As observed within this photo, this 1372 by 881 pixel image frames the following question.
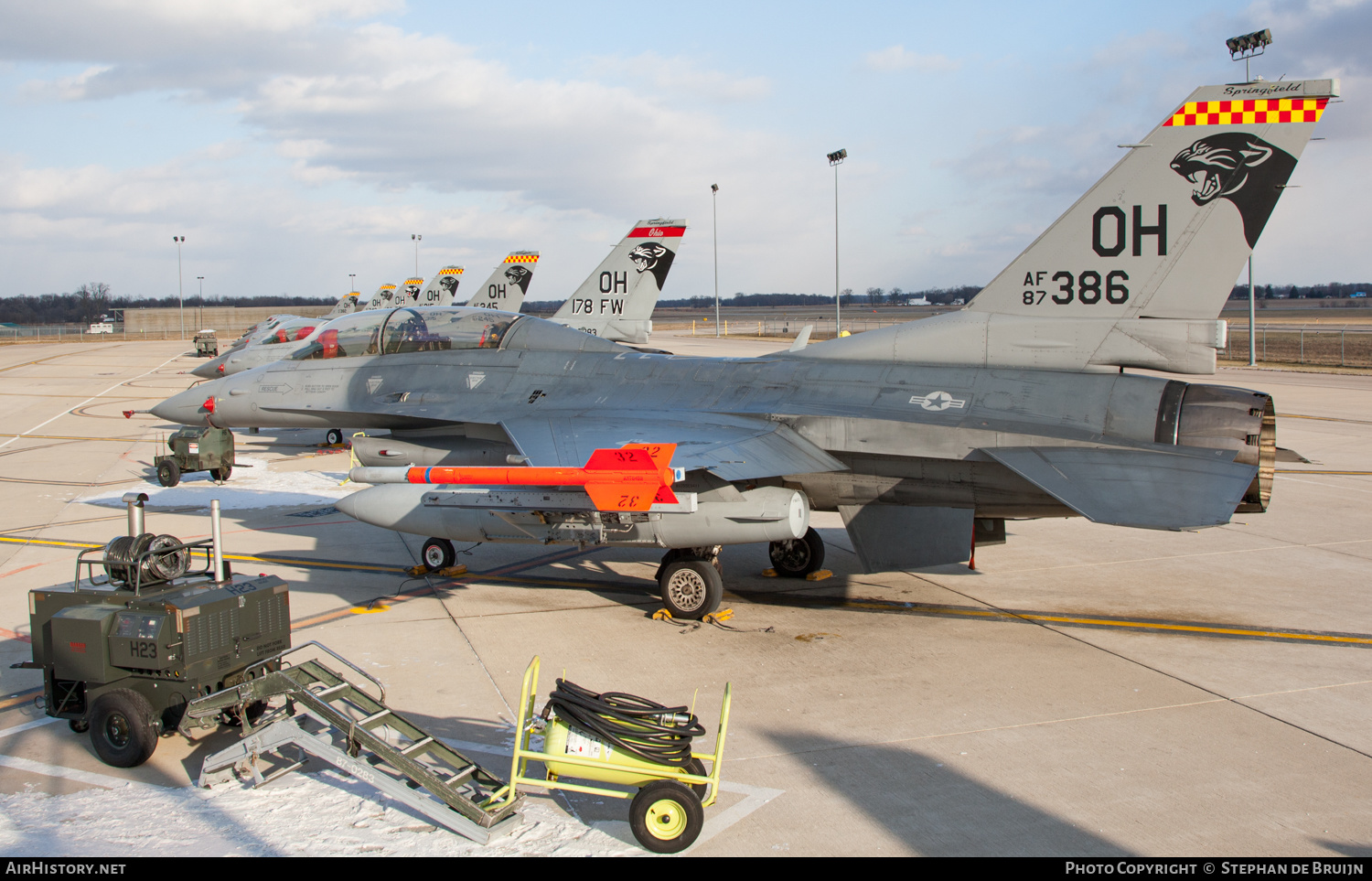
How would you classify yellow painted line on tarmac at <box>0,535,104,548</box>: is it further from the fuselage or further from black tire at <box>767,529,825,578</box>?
black tire at <box>767,529,825,578</box>

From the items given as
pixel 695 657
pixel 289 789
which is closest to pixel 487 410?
pixel 695 657

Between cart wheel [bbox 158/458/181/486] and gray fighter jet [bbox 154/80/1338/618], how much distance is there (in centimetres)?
872

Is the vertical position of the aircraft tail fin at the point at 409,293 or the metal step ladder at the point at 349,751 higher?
the aircraft tail fin at the point at 409,293

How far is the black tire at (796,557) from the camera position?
1165cm

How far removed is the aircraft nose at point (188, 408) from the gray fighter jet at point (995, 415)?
6300 millimetres

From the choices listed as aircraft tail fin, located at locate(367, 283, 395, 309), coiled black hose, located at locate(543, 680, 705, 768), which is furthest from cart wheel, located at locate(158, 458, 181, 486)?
aircraft tail fin, located at locate(367, 283, 395, 309)

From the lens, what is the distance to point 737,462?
9242mm

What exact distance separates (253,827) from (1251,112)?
33.4 feet

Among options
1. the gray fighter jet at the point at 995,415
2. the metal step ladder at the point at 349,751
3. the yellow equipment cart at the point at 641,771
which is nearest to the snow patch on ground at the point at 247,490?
the gray fighter jet at the point at 995,415

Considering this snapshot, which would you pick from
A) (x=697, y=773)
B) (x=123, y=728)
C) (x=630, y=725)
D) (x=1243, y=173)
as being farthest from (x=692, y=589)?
(x=1243, y=173)

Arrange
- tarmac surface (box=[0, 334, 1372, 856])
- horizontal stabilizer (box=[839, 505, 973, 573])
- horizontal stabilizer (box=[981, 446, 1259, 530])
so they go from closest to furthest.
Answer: tarmac surface (box=[0, 334, 1372, 856]) < horizontal stabilizer (box=[981, 446, 1259, 530]) < horizontal stabilizer (box=[839, 505, 973, 573])

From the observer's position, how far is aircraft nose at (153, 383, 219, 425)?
15.3 m

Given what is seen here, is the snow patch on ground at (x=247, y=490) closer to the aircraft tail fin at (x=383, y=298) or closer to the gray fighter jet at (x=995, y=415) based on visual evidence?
the gray fighter jet at (x=995, y=415)

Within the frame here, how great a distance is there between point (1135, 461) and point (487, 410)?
751 centimetres
